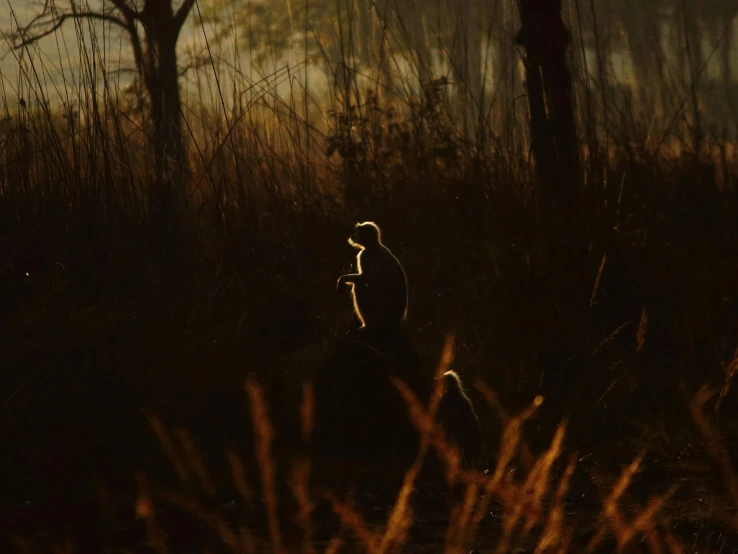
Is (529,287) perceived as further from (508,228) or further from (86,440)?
(86,440)

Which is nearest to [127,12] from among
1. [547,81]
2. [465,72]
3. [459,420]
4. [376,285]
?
[465,72]

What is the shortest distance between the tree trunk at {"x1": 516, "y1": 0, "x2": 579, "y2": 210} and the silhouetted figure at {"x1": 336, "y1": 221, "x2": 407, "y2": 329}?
181 cm

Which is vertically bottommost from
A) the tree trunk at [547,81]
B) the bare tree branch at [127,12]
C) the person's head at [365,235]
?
the person's head at [365,235]

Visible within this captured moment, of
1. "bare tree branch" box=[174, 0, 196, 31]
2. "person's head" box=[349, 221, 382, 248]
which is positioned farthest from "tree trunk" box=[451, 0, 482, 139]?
"bare tree branch" box=[174, 0, 196, 31]

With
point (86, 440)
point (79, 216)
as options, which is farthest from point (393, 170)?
point (86, 440)

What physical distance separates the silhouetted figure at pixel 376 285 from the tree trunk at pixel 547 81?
5.95 feet

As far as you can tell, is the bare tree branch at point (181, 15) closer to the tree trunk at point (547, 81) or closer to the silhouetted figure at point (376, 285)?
the tree trunk at point (547, 81)

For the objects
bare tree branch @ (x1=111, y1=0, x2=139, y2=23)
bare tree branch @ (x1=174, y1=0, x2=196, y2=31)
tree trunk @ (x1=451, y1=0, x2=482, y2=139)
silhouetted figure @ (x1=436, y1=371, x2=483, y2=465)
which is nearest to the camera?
silhouetted figure @ (x1=436, y1=371, x2=483, y2=465)

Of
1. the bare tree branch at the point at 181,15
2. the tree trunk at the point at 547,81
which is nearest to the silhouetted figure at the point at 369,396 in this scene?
the tree trunk at the point at 547,81

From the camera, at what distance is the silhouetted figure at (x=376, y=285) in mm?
2953

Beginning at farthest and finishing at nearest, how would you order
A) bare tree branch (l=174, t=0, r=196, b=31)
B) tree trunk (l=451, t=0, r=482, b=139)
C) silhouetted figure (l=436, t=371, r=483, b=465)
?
bare tree branch (l=174, t=0, r=196, b=31) < tree trunk (l=451, t=0, r=482, b=139) < silhouetted figure (l=436, t=371, r=483, b=465)

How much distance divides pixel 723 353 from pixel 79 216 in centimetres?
217

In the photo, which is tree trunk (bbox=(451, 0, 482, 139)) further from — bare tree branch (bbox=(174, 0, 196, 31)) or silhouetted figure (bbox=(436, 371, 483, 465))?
bare tree branch (bbox=(174, 0, 196, 31))

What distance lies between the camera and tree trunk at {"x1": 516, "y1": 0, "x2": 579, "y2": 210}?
4.71 metres
